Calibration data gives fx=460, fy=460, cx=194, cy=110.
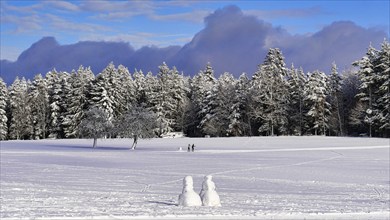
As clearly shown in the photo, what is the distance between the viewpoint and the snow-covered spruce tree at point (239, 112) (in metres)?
79.5

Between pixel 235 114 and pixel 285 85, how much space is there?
9996mm

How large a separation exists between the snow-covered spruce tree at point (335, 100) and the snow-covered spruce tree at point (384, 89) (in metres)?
6.67

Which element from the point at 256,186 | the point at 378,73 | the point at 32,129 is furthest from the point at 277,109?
the point at 256,186

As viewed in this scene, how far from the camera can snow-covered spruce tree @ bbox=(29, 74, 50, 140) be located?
87250mm

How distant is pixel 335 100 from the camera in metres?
76.4

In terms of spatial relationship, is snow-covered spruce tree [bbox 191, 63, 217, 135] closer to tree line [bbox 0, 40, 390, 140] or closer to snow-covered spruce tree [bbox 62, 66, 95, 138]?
tree line [bbox 0, 40, 390, 140]

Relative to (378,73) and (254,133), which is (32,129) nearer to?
(254,133)

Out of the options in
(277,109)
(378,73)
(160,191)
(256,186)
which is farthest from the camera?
(277,109)

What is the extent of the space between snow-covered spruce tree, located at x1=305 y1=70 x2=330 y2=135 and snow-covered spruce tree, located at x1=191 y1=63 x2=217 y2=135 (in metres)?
18.3

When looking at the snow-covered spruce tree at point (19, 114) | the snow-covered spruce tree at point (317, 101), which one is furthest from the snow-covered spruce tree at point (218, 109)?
the snow-covered spruce tree at point (19, 114)

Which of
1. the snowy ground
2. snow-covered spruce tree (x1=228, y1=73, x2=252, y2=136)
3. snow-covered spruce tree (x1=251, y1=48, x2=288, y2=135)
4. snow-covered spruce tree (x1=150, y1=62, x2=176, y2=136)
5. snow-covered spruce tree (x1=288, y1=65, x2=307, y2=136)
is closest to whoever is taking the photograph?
the snowy ground

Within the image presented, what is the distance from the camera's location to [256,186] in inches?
920

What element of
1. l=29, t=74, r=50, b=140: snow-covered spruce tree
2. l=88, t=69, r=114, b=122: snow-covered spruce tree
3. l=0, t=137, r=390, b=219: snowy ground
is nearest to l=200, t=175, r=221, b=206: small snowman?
l=0, t=137, r=390, b=219: snowy ground

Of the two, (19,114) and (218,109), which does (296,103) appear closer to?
(218,109)
